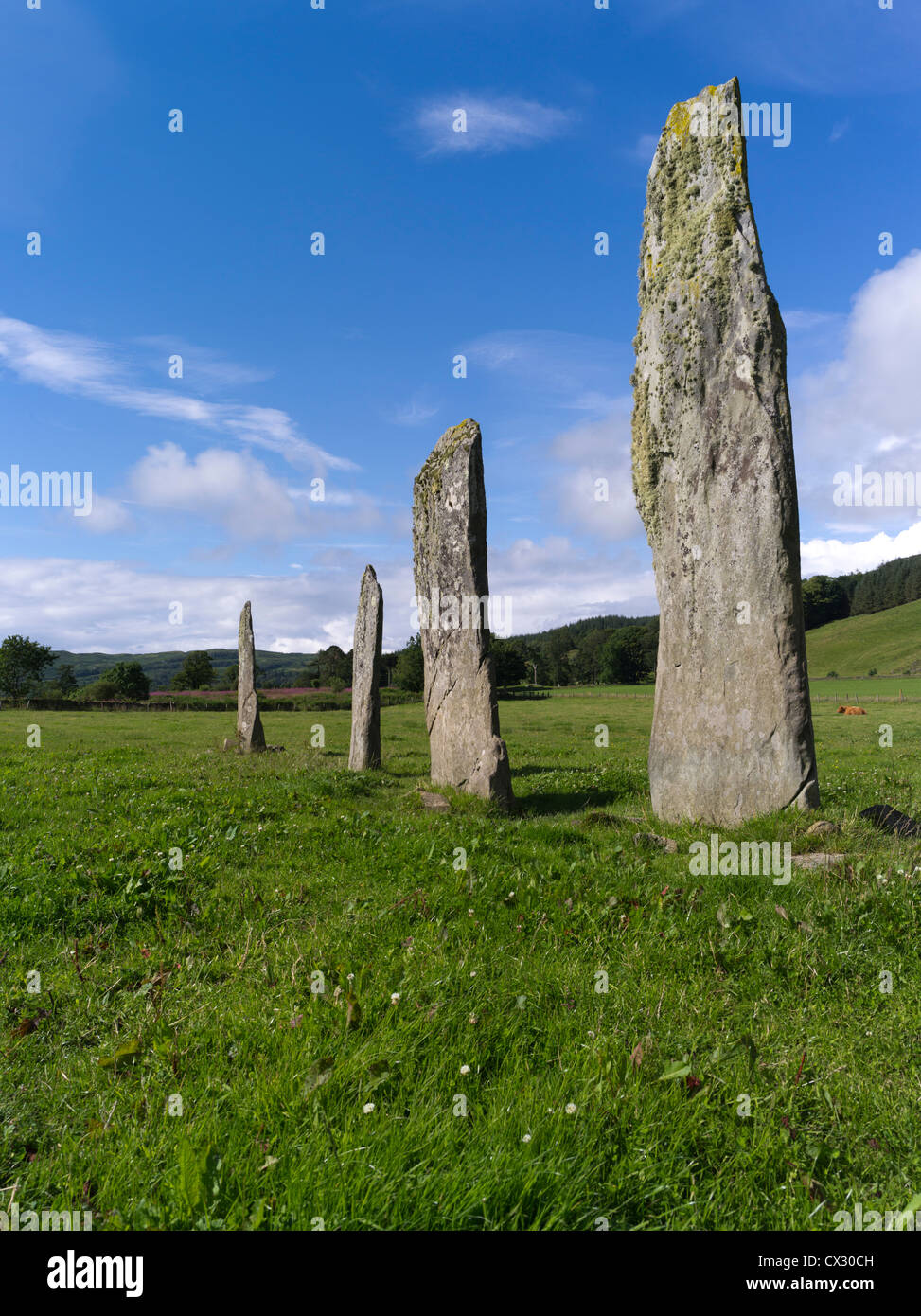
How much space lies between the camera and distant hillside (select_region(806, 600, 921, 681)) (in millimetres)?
102250

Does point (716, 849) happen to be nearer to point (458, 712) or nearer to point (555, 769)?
point (458, 712)

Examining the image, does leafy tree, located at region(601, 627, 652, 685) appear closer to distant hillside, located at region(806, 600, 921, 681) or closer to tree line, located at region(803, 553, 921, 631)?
distant hillside, located at region(806, 600, 921, 681)

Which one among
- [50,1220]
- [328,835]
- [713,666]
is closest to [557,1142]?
[50,1220]

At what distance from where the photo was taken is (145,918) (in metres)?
6.48

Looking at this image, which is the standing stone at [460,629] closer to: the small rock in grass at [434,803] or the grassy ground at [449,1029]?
the small rock in grass at [434,803]

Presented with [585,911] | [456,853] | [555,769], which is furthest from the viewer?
[555,769]

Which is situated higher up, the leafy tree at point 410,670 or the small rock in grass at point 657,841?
the leafy tree at point 410,670

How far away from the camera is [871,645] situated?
383 feet

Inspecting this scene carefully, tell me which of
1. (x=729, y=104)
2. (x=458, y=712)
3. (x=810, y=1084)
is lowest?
(x=810, y=1084)

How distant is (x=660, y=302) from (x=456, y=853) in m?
8.04

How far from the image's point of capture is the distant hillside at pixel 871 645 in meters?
102

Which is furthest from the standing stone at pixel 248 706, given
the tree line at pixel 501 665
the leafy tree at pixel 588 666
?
the leafy tree at pixel 588 666

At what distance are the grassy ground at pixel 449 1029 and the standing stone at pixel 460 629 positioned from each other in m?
3.41

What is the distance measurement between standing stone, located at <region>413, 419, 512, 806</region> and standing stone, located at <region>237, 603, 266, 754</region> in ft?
30.9
